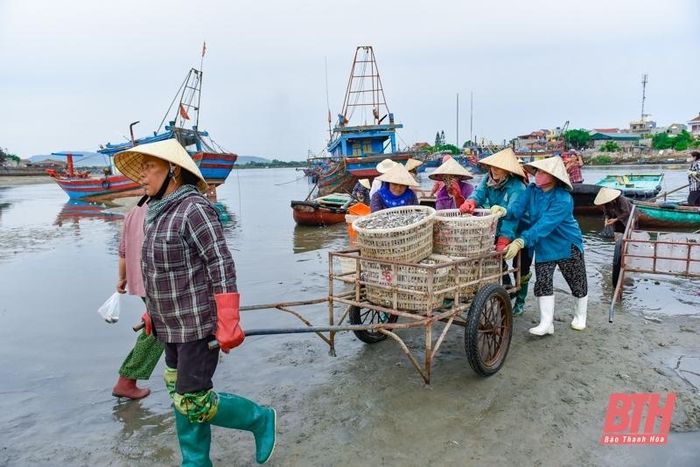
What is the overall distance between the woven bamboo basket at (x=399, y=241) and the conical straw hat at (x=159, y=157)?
1306 millimetres

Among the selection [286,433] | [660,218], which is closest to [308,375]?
[286,433]

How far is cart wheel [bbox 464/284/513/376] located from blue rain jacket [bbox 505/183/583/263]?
74cm

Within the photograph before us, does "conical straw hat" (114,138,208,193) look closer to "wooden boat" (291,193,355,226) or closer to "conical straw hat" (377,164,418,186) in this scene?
"conical straw hat" (377,164,418,186)

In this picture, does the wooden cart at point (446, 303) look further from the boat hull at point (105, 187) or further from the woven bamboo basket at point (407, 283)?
the boat hull at point (105, 187)

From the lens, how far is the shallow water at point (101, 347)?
3395 millimetres

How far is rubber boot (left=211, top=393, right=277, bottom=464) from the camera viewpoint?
2.59 meters

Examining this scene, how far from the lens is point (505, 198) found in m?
4.86

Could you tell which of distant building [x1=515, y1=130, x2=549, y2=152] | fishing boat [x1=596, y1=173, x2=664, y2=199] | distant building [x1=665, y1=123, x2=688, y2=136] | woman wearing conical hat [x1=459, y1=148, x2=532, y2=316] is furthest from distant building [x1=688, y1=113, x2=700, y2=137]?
woman wearing conical hat [x1=459, y1=148, x2=532, y2=316]

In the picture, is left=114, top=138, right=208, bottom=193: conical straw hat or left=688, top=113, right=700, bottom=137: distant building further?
left=688, top=113, right=700, bottom=137: distant building

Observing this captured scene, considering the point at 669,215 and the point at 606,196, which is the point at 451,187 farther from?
the point at 669,215

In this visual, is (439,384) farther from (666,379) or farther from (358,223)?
(666,379)

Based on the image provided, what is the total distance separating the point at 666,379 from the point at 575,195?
12603 millimetres

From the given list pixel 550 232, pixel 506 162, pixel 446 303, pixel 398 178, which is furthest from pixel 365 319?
pixel 506 162

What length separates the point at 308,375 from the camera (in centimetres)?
422
